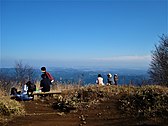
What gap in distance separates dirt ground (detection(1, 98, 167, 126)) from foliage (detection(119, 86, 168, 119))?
0.34 meters

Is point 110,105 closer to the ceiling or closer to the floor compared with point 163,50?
closer to the floor

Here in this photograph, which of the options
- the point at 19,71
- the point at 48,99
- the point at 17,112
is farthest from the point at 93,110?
the point at 19,71

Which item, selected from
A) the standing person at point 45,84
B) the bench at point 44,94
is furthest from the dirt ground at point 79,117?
the standing person at point 45,84

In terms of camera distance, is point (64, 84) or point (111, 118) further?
point (64, 84)

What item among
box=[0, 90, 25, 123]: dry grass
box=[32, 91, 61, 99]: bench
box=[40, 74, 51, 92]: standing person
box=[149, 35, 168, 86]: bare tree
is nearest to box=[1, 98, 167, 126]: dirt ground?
box=[0, 90, 25, 123]: dry grass

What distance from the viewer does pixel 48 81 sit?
44.1ft

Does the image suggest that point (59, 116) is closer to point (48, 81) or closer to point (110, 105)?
point (110, 105)

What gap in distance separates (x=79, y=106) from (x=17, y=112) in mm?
1867

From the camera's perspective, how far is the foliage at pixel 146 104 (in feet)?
26.6

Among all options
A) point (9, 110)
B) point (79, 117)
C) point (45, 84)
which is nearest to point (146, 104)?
point (79, 117)

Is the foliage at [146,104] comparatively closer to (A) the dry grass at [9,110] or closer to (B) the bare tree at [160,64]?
(A) the dry grass at [9,110]

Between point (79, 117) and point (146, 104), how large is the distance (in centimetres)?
193

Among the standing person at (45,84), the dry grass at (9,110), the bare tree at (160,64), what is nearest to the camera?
the dry grass at (9,110)

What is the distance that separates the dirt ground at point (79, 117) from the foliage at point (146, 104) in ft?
1.10
